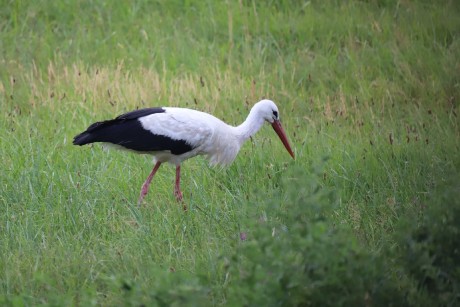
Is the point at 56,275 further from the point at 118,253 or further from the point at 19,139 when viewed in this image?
the point at 19,139

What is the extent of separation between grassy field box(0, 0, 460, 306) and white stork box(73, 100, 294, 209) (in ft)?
0.56

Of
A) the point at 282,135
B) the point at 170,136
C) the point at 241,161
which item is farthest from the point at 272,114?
the point at 170,136

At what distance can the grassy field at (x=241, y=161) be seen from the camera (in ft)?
12.3

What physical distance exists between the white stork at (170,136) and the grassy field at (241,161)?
0.56ft

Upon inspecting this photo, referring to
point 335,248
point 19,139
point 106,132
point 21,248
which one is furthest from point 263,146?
point 335,248

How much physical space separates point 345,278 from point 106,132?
2586 millimetres

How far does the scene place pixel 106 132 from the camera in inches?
228

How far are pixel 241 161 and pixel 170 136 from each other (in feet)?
Answer: 2.10

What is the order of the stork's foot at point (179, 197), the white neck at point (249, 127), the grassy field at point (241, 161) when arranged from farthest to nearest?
the white neck at point (249, 127)
the stork's foot at point (179, 197)
the grassy field at point (241, 161)

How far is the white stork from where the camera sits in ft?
19.1

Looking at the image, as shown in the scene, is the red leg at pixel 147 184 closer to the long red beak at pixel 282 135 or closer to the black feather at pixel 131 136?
the black feather at pixel 131 136

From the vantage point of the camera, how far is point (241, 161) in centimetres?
636

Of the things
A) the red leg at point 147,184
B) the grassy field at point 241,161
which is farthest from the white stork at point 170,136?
the grassy field at point 241,161

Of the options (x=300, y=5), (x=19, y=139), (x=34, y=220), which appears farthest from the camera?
(x=300, y=5)
